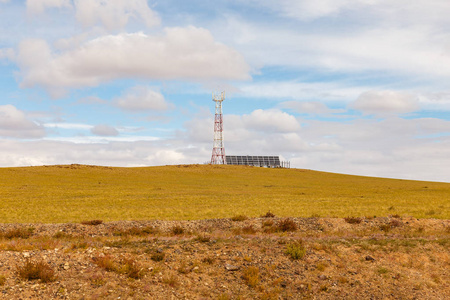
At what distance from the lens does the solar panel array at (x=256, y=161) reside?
11381cm

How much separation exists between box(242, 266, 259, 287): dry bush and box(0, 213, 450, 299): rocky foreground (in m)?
0.03

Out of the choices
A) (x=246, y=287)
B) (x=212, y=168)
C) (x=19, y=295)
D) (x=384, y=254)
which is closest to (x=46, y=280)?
(x=19, y=295)

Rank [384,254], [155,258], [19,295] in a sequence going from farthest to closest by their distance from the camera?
[384,254] < [155,258] < [19,295]

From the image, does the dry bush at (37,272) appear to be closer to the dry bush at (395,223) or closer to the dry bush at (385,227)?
the dry bush at (385,227)

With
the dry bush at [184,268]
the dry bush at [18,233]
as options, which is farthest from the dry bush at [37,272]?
the dry bush at [18,233]

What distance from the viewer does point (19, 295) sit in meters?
11.2

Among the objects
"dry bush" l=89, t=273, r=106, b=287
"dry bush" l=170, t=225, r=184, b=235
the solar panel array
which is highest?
the solar panel array

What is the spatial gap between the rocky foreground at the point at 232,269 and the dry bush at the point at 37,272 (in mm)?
29

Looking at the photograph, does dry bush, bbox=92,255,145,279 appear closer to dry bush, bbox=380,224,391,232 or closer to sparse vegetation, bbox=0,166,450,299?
sparse vegetation, bbox=0,166,450,299

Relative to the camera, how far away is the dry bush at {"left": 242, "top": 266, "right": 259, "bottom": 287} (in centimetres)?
1321

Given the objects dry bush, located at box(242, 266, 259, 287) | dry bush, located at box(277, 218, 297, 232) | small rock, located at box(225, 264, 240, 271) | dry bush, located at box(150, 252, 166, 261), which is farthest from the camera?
dry bush, located at box(277, 218, 297, 232)

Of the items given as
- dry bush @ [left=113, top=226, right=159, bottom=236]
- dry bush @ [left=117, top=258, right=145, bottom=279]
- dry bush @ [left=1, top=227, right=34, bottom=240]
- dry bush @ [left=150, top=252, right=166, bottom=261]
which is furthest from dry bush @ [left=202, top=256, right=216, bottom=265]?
dry bush @ [left=1, top=227, right=34, bottom=240]

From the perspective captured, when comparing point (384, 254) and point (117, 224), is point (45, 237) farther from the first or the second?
point (384, 254)

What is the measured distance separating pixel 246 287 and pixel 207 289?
1.36 m
